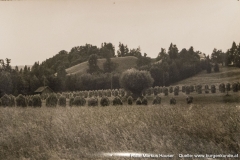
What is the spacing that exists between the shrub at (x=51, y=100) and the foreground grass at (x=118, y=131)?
140 mm

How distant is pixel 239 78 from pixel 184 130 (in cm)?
176

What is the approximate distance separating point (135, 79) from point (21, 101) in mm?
2967

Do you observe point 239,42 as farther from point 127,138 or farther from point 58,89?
point 58,89

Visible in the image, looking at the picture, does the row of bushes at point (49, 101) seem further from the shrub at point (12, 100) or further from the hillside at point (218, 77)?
the hillside at point (218, 77)

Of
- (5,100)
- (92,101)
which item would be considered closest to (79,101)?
(92,101)

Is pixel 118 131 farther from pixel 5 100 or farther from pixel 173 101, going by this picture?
pixel 5 100

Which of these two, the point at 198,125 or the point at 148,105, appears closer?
the point at 198,125

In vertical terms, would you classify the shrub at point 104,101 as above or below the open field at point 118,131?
above

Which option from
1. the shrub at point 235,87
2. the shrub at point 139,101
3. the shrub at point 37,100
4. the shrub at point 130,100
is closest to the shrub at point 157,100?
the shrub at point 139,101

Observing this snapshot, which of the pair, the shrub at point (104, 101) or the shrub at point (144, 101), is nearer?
the shrub at point (104, 101)

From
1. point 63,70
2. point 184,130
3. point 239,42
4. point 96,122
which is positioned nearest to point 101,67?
point 63,70

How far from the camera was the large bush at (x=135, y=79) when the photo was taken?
18.3 feet

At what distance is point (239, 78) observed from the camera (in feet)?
15.5

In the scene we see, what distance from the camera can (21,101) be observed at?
551cm
